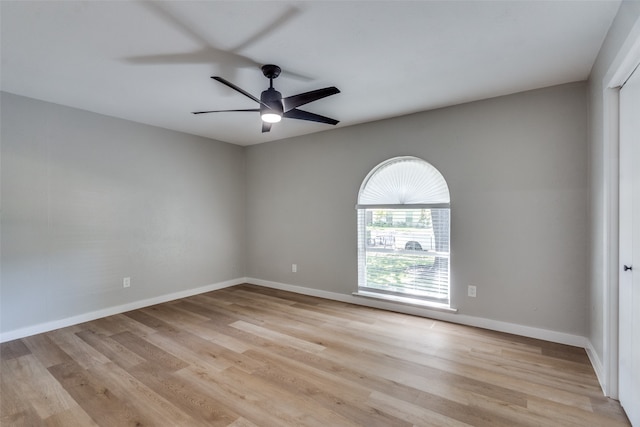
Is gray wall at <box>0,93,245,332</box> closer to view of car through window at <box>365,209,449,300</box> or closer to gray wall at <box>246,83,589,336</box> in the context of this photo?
gray wall at <box>246,83,589,336</box>

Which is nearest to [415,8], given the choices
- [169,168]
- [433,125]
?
[433,125]

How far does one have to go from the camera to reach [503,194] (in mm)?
3113

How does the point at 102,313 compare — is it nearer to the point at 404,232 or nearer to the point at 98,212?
the point at 98,212

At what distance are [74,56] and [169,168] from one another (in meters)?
2.12

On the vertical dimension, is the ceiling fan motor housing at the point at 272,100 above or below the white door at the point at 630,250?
above

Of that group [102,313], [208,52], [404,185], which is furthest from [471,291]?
[102,313]

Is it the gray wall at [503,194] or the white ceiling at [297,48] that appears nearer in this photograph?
the white ceiling at [297,48]

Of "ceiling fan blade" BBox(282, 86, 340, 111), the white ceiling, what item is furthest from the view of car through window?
"ceiling fan blade" BBox(282, 86, 340, 111)

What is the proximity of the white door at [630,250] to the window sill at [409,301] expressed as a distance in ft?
5.16

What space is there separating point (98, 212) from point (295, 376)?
310 cm

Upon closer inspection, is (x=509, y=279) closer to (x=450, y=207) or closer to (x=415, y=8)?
(x=450, y=207)

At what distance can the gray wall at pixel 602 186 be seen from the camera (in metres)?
1.81

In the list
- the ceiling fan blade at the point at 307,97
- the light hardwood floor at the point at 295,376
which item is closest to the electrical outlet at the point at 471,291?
the light hardwood floor at the point at 295,376

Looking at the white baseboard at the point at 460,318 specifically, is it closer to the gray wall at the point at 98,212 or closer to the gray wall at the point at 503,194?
the gray wall at the point at 503,194
